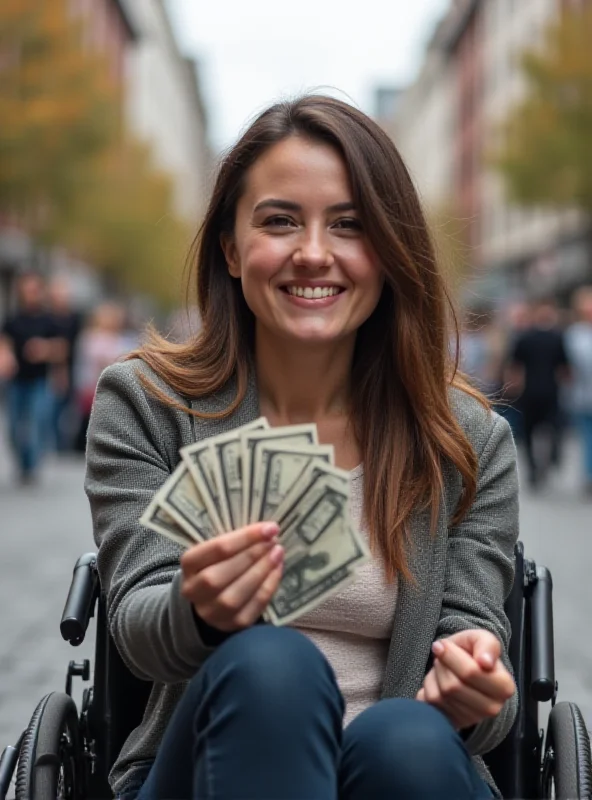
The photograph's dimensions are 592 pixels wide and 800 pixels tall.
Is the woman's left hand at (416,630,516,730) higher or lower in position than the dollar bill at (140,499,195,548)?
lower

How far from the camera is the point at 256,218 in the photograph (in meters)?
2.72

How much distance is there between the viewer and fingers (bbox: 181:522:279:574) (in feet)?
7.00

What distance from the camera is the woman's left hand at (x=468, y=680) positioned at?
2.39m

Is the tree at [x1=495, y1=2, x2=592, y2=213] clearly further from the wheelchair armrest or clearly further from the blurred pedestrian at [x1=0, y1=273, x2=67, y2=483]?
the wheelchair armrest

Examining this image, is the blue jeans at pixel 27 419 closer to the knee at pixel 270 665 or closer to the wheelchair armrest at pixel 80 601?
the wheelchair armrest at pixel 80 601

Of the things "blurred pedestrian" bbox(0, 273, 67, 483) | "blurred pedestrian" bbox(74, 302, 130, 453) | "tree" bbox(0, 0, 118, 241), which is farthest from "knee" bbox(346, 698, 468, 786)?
"tree" bbox(0, 0, 118, 241)

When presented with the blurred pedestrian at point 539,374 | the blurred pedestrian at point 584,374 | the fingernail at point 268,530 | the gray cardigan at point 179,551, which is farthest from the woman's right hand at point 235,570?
the blurred pedestrian at point 539,374

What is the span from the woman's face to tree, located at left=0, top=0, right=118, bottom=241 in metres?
25.6

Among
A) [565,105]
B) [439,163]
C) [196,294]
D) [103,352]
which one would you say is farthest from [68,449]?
[439,163]

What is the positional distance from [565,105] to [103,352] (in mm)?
19979

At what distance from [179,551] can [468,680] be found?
1.76ft

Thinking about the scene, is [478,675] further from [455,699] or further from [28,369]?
[28,369]

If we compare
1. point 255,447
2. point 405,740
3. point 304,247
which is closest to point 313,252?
point 304,247

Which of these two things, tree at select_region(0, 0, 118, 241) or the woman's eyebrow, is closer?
the woman's eyebrow
